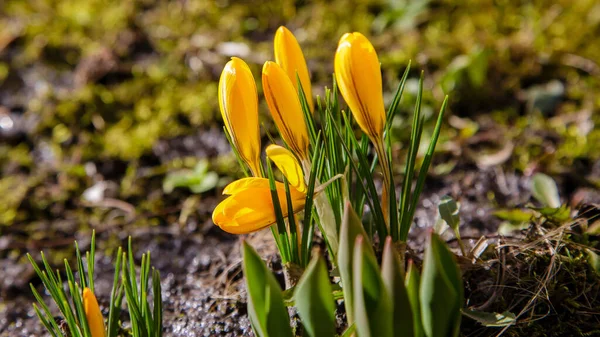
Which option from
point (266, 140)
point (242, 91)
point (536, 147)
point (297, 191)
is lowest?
point (536, 147)

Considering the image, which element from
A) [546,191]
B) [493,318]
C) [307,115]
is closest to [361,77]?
[307,115]

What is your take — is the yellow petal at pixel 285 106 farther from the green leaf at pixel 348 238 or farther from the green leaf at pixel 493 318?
the green leaf at pixel 493 318

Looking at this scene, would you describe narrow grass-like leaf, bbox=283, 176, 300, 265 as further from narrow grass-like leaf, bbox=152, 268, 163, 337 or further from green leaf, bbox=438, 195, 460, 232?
green leaf, bbox=438, 195, 460, 232

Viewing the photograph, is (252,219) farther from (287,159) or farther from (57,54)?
(57,54)

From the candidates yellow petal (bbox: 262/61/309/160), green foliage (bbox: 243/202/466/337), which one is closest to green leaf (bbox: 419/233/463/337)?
green foliage (bbox: 243/202/466/337)

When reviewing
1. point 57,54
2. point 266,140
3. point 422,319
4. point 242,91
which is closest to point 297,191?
point 242,91

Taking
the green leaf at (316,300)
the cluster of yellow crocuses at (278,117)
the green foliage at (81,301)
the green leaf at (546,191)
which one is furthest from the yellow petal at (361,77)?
the green leaf at (546,191)
